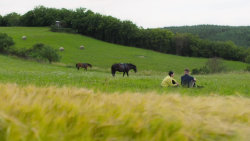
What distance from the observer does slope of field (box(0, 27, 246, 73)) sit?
74188mm

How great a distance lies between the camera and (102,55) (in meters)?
83.1

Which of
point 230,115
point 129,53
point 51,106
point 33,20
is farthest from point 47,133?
point 33,20

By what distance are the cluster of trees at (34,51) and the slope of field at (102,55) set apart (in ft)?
24.1

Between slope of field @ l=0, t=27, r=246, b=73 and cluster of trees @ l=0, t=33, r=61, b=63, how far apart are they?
7.33 meters

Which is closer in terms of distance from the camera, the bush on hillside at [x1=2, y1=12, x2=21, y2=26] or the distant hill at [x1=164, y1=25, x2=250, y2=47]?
the bush on hillside at [x1=2, y1=12, x2=21, y2=26]

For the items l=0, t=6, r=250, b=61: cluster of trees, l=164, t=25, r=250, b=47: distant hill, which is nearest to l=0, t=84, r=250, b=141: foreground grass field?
l=0, t=6, r=250, b=61: cluster of trees

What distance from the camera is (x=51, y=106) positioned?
2.07m

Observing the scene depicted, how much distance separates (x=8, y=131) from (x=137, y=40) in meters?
108

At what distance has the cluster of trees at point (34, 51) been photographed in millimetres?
60188

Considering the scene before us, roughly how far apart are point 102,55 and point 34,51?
25.1m

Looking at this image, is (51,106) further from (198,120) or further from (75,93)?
(198,120)

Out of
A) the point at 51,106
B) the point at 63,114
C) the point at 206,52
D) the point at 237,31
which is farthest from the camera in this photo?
the point at 237,31

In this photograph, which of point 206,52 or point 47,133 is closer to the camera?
point 47,133

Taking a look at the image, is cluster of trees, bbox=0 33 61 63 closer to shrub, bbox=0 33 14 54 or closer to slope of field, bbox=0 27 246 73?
shrub, bbox=0 33 14 54
